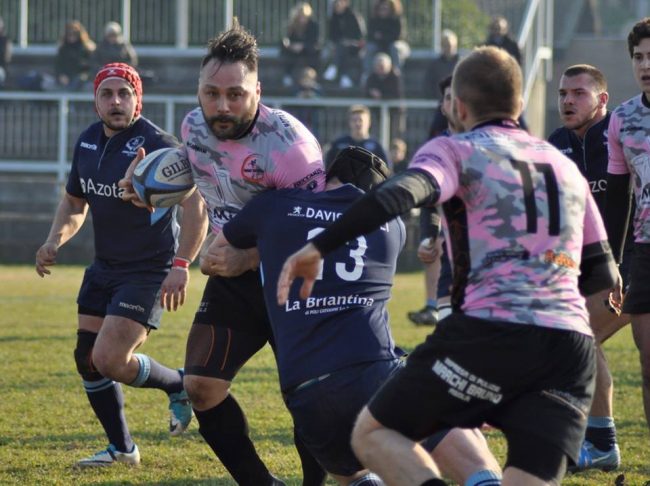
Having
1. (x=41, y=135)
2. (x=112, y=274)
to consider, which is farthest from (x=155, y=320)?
(x=41, y=135)

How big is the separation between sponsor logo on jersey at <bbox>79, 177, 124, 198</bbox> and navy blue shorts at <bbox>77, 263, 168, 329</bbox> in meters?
0.42

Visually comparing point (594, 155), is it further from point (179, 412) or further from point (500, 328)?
point (500, 328)

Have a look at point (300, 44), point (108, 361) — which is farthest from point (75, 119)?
point (108, 361)

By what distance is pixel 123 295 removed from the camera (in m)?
6.68

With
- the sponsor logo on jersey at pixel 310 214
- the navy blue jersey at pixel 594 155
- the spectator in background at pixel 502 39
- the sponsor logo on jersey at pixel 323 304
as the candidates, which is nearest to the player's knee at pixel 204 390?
the sponsor logo on jersey at pixel 323 304

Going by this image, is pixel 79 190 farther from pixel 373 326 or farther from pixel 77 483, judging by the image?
pixel 373 326

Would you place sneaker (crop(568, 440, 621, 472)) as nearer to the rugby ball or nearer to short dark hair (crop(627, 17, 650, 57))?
short dark hair (crop(627, 17, 650, 57))

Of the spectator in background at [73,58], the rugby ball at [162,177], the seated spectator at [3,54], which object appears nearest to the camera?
the rugby ball at [162,177]

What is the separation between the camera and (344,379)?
4.59 meters

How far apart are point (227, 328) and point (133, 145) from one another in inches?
68.4

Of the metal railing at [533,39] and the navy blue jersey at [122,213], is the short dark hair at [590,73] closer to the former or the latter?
the navy blue jersey at [122,213]

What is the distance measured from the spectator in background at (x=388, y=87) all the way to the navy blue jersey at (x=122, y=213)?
13774mm

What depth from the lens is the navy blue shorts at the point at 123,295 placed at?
21.8 feet

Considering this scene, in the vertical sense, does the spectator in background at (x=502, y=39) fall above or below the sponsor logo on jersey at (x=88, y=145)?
above
